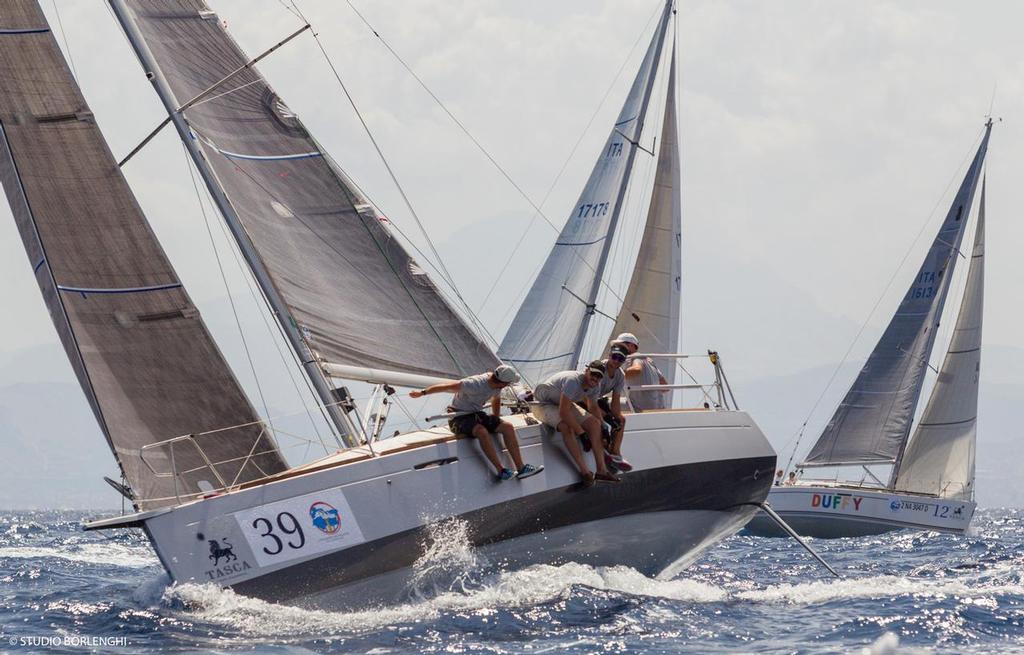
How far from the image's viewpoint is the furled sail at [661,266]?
2616 centimetres

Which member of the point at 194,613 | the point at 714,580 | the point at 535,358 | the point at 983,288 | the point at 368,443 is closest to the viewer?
Result: the point at 194,613

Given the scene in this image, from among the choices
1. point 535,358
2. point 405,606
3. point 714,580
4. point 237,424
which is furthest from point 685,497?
point 535,358

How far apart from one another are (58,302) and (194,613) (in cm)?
348

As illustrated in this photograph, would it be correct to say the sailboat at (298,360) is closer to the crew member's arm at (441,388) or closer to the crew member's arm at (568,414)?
the crew member's arm at (568,414)

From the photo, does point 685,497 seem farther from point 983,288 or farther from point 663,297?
point 983,288

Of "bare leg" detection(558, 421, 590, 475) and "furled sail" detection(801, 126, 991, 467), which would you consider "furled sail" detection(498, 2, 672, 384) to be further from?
"bare leg" detection(558, 421, 590, 475)

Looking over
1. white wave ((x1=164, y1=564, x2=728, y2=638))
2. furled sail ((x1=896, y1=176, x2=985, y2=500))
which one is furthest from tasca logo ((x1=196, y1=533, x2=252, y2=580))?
furled sail ((x1=896, y1=176, x2=985, y2=500))

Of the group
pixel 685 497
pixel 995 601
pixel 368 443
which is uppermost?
pixel 368 443

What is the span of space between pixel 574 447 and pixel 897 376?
21.8 m

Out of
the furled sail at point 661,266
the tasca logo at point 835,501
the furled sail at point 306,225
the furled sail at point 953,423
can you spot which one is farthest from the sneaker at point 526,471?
the furled sail at point 953,423

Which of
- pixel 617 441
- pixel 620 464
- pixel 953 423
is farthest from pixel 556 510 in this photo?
pixel 953 423

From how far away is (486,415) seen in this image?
11516mm

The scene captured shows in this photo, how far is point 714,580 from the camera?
14711 mm

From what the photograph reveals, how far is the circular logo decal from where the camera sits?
1057 centimetres
